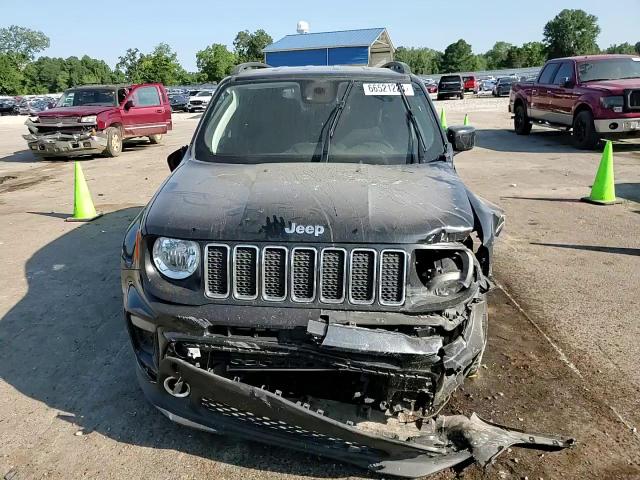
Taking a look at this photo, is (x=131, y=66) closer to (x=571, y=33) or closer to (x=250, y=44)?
(x=250, y=44)

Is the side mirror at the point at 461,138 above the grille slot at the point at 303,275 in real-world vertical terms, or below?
above

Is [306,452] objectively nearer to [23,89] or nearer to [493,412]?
[493,412]

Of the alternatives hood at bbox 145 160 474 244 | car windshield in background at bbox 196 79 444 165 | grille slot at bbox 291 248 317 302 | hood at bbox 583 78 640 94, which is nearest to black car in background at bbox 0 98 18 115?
hood at bbox 583 78 640 94

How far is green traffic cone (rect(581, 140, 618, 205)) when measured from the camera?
8.37 m

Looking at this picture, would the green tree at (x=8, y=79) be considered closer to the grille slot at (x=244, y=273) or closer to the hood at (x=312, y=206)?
the hood at (x=312, y=206)

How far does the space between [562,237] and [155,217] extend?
5.48 m

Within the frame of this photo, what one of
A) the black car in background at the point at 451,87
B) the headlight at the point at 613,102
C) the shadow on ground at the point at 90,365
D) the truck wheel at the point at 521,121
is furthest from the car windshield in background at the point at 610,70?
the black car in background at the point at 451,87

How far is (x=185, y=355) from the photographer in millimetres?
2693

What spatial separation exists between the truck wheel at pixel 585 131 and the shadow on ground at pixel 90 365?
11586 mm

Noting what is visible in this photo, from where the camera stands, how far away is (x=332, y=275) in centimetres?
270

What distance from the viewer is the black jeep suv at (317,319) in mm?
2566

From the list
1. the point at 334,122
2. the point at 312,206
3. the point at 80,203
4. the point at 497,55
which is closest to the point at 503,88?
the point at 80,203

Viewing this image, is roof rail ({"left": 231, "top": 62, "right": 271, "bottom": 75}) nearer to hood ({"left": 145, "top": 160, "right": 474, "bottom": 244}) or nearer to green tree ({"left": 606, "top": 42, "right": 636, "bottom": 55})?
hood ({"left": 145, "top": 160, "right": 474, "bottom": 244})

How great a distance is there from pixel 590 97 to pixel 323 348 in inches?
503
